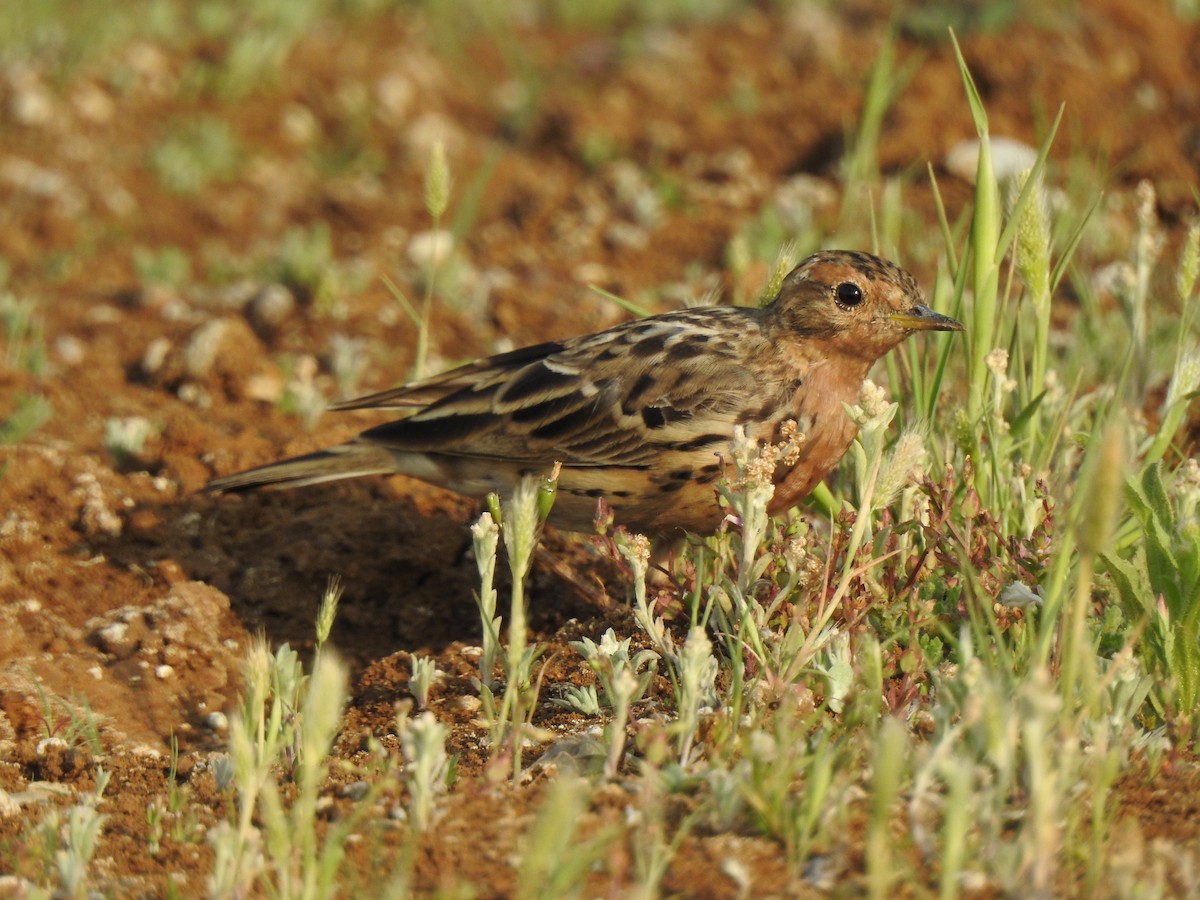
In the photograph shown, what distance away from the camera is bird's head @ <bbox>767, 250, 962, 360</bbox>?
16.3 feet

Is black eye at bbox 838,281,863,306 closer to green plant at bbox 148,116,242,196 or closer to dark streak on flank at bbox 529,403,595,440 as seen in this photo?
dark streak on flank at bbox 529,403,595,440

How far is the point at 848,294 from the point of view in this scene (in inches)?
197

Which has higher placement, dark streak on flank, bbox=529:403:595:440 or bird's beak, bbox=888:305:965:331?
bird's beak, bbox=888:305:965:331

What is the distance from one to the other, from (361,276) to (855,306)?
3.64 m

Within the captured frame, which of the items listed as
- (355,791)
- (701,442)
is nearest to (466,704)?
(355,791)

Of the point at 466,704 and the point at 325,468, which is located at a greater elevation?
the point at 325,468

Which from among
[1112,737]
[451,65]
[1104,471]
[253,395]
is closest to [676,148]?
[451,65]

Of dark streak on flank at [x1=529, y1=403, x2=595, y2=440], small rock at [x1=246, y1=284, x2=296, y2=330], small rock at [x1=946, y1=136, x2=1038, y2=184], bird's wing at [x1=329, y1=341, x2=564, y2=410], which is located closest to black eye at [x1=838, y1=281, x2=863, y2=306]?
dark streak on flank at [x1=529, y1=403, x2=595, y2=440]

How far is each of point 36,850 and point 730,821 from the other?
1.53 m

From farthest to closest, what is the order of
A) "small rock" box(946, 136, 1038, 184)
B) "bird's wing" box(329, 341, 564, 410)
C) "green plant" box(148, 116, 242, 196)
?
1. "green plant" box(148, 116, 242, 196)
2. "small rock" box(946, 136, 1038, 184)
3. "bird's wing" box(329, 341, 564, 410)

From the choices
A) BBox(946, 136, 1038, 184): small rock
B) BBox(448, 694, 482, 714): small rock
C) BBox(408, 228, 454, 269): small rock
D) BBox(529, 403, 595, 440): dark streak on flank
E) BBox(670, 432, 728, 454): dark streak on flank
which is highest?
BBox(946, 136, 1038, 184): small rock

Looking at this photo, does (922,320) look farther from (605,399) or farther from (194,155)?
(194,155)

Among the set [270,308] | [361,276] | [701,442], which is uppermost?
[361,276]

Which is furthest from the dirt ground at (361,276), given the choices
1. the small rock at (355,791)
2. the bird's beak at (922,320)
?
the bird's beak at (922,320)
